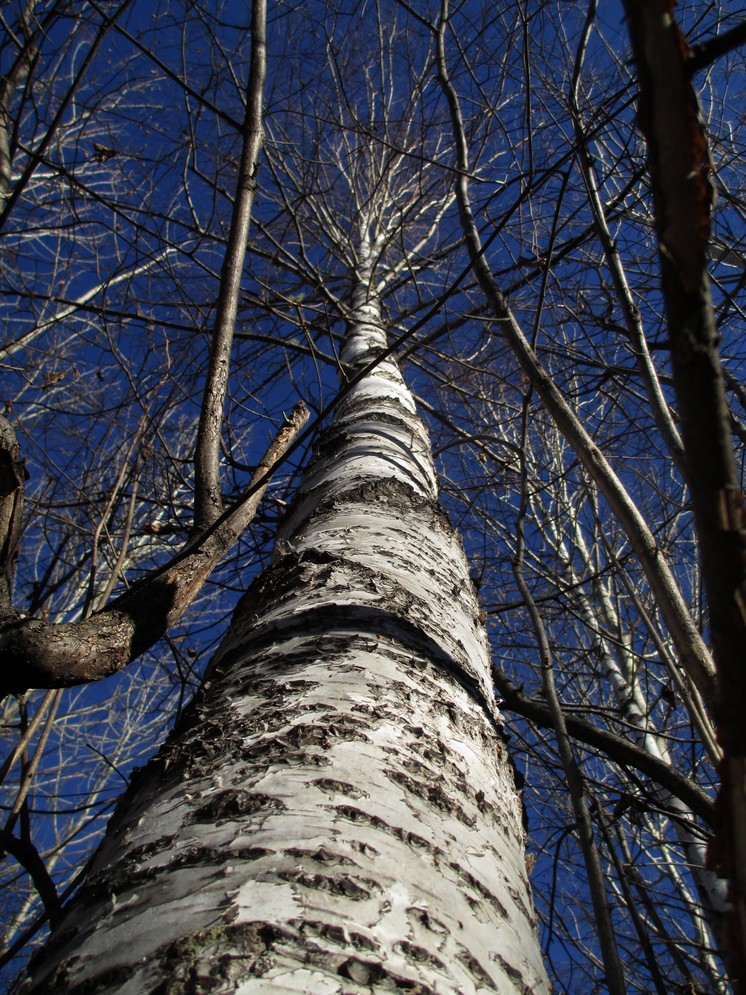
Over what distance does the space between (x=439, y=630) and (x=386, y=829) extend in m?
0.42

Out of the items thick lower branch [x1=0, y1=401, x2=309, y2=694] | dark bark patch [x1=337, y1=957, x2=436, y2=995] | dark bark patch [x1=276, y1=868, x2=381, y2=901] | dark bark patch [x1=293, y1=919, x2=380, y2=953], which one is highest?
thick lower branch [x1=0, y1=401, x2=309, y2=694]

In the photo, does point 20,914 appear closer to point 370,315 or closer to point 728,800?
point 370,315

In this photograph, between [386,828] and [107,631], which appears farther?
[107,631]

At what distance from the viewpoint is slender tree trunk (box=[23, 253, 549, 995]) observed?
48 centimetres

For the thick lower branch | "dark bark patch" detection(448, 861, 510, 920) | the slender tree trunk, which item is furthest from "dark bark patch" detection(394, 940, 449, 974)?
the thick lower branch

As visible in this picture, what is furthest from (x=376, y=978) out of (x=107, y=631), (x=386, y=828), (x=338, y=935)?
(x=107, y=631)

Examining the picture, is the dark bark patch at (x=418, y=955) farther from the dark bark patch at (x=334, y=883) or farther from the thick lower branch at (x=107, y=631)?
the thick lower branch at (x=107, y=631)

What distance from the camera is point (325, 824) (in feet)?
1.91

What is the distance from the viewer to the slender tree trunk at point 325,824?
1.57ft

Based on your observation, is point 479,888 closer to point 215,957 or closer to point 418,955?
point 418,955

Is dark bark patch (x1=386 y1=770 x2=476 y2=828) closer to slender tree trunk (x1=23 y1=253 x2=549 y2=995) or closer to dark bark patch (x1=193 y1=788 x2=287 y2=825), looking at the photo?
slender tree trunk (x1=23 y1=253 x2=549 y2=995)

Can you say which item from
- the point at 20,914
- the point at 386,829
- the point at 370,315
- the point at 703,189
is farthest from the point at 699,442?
the point at 20,914

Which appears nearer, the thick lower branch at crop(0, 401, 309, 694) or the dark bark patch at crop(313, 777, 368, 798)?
the dark bark patch at crop(313, 777, 368, 798)

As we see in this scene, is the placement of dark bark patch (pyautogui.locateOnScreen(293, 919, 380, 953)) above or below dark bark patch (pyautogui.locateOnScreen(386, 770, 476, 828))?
below
